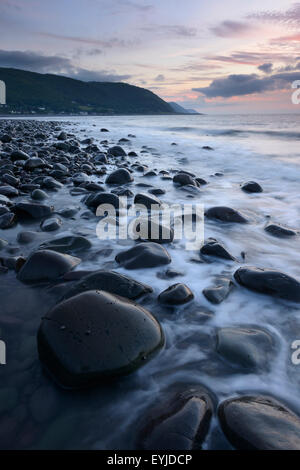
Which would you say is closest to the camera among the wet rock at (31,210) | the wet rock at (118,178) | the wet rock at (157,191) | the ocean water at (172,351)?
the ocean water at (172,351)

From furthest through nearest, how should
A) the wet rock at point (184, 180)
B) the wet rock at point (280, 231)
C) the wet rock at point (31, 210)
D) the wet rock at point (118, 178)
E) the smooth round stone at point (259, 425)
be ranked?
the wet rock at point (184, 180), the wet rock at point (118, 178), the wet rock at point (31, 210), the wet rock at point (280, 231), the smooth round stone at point (259, 425)

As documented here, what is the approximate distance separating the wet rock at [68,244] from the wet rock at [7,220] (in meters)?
0.83

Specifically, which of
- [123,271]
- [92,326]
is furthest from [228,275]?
[92,326]

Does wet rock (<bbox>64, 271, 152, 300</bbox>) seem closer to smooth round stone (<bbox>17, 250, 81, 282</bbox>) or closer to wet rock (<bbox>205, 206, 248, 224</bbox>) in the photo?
smooth round stone (<bbox>17, 250, 81, 282</bbox>)

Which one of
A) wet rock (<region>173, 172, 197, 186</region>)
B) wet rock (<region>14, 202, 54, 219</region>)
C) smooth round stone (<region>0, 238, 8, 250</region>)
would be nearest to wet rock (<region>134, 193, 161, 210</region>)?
wet rock (<region>14, 202, 54, 219</region>)

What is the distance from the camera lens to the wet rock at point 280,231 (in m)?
3.86

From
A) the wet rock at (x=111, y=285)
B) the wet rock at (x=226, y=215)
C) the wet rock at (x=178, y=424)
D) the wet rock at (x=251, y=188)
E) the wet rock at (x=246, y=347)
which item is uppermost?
the wet rock at (x=251, y=188)

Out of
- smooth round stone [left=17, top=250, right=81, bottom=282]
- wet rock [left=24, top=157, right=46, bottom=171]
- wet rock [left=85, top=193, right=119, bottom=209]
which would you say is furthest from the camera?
wet rock [left=24, top=157, right=46, bottom=171]

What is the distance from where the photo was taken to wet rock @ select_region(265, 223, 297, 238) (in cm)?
386

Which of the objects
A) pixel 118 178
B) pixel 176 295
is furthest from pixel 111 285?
pixel 118 178

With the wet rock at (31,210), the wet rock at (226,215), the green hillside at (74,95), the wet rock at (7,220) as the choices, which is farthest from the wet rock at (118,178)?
the green hillside at (74,95)

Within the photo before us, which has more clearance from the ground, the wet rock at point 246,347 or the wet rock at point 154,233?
the wet rock at point 154,233

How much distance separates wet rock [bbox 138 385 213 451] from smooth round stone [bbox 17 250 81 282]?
1.51 m

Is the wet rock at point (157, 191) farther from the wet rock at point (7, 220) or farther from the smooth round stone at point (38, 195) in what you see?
the wet rock at point (7, 220)
